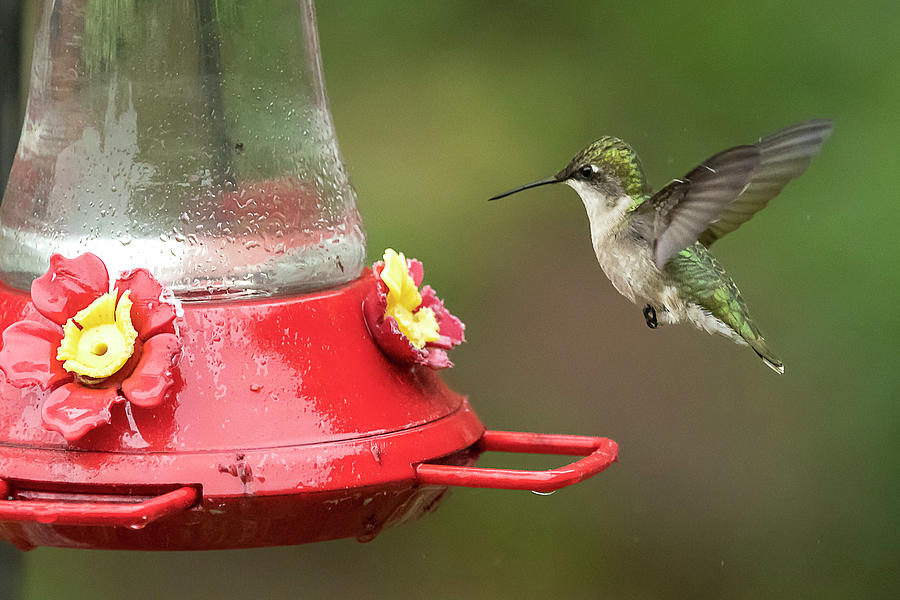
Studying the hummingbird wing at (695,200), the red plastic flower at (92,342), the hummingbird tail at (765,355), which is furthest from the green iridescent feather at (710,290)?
the red plastic flower at (92,342)

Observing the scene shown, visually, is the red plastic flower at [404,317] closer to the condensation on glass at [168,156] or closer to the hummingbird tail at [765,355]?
the condensation on glass at [168,156]

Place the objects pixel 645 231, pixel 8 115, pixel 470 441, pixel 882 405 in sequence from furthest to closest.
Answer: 1. pixel 882 405
2. pixel 8 115
3. pixel 645 231
4. pixel 470 441

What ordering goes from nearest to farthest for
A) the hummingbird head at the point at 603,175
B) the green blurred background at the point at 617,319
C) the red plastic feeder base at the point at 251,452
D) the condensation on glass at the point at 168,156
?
the red plastic feeder base at the point at 251,452 → the condensation on glass at the point at 168,156 → the hummingbird head at the point at 603,175 → the green blurred background at the point at 617,319

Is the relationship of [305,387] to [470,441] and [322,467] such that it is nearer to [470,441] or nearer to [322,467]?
[322,467]

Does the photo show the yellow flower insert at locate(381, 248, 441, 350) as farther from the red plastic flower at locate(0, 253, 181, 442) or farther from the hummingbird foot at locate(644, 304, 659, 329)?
the hummingbird foot at locate(644, 304, 659, 329)

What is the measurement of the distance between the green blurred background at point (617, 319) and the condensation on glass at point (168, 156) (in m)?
2.26

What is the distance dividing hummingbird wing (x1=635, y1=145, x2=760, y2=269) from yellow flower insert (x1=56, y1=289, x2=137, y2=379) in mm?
1158

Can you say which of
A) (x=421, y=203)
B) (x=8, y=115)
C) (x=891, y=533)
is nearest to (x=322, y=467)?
(x=8, y=115)

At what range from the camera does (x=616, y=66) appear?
16.5 feet

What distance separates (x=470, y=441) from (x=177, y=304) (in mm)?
599

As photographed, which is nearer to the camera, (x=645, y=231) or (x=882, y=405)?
(x=645, y=231)

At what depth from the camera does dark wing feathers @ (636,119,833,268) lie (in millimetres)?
2547

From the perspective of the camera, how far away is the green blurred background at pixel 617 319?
4.84 meters

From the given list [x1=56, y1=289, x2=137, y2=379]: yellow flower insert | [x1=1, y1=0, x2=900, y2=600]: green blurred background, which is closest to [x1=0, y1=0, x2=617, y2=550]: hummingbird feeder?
[x1=56, y1=289, x2=137, y2=379]: yellow flower insert
